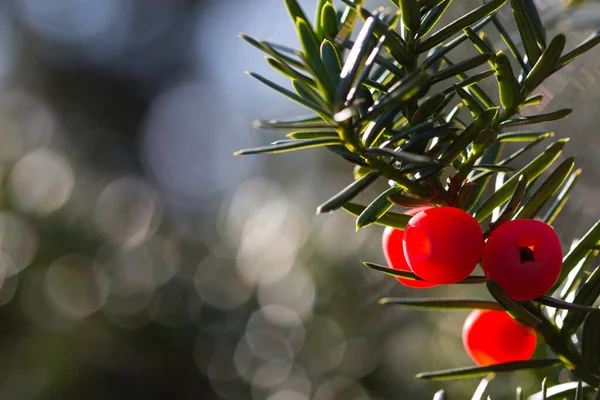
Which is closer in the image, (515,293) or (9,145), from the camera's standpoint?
(515,293)

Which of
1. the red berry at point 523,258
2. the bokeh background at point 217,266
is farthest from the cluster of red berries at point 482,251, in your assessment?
the bokeh background at point 217,266

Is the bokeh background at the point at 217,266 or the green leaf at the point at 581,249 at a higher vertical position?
the green leaf at the point at 581,249

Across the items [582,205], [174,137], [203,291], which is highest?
[582,205]

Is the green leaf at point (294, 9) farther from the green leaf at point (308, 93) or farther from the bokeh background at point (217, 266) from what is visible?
the bokeh background at point (217, 266)

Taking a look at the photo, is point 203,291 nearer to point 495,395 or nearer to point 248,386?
point 248,386

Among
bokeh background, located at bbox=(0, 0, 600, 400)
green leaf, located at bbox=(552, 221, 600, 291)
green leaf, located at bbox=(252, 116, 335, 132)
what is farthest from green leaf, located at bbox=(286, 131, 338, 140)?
bokeh background, located at bbox=(0, 0, 600, 400)

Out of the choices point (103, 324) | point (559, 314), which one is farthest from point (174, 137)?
point (559, 314)

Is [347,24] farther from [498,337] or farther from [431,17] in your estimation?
[498,337]
